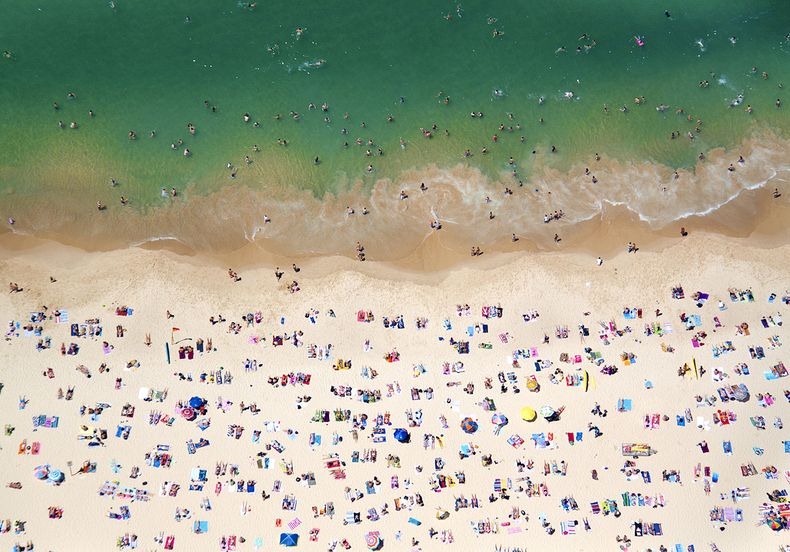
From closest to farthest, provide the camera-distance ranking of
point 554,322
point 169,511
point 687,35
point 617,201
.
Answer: point 169,511, point 554,322, point 617,201, point 687,35

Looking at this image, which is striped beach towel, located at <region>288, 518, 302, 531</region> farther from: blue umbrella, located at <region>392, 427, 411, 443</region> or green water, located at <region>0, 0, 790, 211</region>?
green water, located at <region>0, 0, 790, 211</region>

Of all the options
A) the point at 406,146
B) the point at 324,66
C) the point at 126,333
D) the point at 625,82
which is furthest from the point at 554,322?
the point at 126,333

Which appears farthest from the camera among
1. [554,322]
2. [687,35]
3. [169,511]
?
[687,35]

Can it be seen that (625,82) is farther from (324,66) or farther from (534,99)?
(324,66)

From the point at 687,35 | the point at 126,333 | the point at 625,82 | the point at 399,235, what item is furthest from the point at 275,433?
the point at 687,35

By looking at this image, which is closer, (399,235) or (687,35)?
(399,235)

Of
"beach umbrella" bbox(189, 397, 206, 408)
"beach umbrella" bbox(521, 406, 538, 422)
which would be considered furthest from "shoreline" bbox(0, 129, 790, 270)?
"beach umbrella" bbox(521, 406, 538, 422)

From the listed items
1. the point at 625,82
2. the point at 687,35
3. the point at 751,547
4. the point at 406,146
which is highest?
the point at 687,35

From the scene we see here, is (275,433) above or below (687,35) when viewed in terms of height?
below

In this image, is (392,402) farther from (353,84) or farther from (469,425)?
(353,84)
